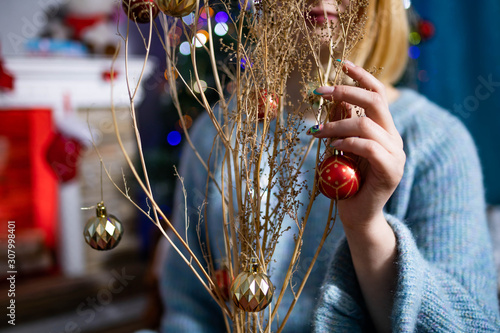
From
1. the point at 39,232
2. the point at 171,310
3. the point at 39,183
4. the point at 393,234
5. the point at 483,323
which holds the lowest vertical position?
the point at 39,232

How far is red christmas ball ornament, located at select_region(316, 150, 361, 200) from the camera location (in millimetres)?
363

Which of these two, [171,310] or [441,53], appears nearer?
[171,310]

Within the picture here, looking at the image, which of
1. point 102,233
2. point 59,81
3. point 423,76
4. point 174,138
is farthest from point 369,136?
point 59,81

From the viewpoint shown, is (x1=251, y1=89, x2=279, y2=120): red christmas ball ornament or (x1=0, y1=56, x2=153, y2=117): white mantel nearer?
Answer: (x1=251, y1=89, x2=279, y2=120): red christmas ball ornament

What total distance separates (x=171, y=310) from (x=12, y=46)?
273cm

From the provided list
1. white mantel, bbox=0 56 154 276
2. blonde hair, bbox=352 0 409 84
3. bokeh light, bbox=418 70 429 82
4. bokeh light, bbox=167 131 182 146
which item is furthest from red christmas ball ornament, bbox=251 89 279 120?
white mantel, bbox=0 56 154 276

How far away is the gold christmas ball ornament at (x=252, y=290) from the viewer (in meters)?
0.35

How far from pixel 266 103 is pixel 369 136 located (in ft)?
0.32

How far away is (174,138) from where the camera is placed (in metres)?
2.72

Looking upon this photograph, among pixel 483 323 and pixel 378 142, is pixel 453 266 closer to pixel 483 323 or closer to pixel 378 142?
pixel 483 323

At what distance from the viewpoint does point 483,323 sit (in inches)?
21.0

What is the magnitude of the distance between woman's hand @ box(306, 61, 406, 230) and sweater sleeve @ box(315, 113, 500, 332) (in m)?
0.13

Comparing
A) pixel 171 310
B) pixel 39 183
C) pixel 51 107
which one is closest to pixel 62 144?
pixel 51 107

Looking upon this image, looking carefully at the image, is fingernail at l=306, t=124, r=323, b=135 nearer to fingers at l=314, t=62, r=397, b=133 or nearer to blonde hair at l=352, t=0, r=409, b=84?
fingers at l=314, t=62, r=397, b=133
